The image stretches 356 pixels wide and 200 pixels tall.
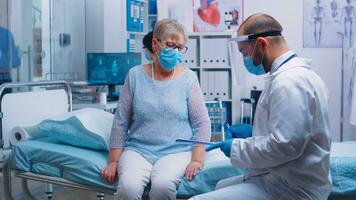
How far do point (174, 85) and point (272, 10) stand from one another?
3116mm

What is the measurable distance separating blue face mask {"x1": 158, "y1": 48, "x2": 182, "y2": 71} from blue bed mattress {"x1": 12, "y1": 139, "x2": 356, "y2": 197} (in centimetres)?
48

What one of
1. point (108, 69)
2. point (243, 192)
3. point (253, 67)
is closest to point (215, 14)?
point (108, 69)

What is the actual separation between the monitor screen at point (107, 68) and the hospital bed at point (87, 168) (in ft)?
6.02

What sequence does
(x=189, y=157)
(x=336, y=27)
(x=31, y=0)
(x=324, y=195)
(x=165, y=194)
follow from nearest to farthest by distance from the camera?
(x=324, y=195) < (x=165, y=194) < (x=189, y=157) < (x=31, y=0) < (x=336, y=27)

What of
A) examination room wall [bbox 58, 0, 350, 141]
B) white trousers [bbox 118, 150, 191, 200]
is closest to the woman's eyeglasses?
white trousers [bbox 118, 150, 191, 200]

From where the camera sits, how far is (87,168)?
6.89ft

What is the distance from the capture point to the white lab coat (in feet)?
4.73

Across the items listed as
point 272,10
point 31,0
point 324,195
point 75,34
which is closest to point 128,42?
point 75,34

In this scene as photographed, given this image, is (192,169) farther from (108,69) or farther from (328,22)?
(328,22)

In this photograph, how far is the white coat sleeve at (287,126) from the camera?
1433 mm

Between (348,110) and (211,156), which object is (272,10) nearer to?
(348,110)

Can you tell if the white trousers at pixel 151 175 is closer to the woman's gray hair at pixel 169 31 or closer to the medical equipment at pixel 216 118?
the woman's gray hair at pixel 169 31

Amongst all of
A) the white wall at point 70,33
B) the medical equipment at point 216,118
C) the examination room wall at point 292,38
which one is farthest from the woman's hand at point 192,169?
the white wall at point 70,33

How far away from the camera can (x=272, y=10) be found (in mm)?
5055
